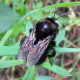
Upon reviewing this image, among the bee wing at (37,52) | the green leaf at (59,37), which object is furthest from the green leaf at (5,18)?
the bee wing at (37,52)

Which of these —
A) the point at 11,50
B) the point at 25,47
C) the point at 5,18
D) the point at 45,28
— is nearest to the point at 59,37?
the point at 45,28

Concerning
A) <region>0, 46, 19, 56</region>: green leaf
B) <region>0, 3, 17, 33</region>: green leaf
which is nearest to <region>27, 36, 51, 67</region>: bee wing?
<region>0, 46, 19, 56</region>: green leaf

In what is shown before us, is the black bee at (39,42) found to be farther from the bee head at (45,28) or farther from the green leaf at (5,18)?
the green leaf at (5,18)

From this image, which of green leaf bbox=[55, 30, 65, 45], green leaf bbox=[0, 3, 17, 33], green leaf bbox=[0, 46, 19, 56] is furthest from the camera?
green leaf bbox=[0, 3, 17, 33]

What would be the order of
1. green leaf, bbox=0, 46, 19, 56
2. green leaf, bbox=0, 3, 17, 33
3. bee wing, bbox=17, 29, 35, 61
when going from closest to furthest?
green leaf, bbox=0, 46, 19, 56
bee wing, bbox=17, 29, 35, 61
green leaf, bbox=0, 3, 17, 33

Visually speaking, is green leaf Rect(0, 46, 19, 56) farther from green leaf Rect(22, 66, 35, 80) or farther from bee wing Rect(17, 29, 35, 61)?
green leaf Rect(22, 66, 35, 80)

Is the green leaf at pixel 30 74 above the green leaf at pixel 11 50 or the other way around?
the other way around

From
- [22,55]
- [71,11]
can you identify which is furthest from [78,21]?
[22,55]

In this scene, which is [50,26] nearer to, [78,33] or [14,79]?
[14,79]
